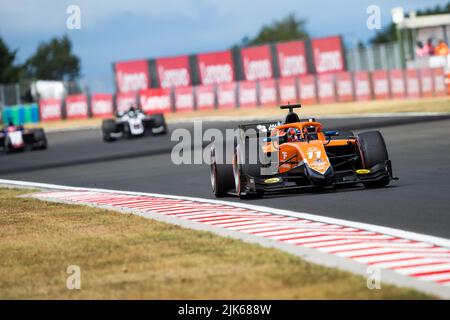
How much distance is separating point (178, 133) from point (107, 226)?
23.8m

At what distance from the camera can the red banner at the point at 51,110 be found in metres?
55.6

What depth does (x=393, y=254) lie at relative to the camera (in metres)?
8.75

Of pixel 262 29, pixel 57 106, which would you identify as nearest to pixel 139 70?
pixel 57 106

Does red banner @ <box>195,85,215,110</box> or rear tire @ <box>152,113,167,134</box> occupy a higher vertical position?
red banner @ <box>195,85,215,110</box>

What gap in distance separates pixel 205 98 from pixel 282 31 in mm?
115627

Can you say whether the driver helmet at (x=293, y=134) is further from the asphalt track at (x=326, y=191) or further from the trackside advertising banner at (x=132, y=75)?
the trackside advertising banner at (x=132, y=75)

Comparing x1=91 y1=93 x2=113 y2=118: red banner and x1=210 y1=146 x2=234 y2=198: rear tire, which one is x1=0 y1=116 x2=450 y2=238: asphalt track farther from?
x1=91 y1=93 x2=113 y2=118: red banner

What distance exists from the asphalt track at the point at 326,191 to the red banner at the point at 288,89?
1138 centimetres

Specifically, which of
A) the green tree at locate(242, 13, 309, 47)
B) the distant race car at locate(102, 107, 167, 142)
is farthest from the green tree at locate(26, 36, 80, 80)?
the distant race car at locate(102, 107, 167, 142)

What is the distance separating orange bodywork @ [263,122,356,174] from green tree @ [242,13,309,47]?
144782mm

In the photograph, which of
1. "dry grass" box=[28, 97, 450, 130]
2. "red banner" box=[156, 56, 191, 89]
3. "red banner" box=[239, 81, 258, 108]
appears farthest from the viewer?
"red banner" box=[156, 56, 191, 89]

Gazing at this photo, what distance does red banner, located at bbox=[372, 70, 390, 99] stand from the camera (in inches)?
1801

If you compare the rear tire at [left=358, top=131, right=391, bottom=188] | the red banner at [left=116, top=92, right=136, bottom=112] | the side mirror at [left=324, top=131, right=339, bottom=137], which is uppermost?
the red banner at [left=116, top=92, right=136, bottom=112]

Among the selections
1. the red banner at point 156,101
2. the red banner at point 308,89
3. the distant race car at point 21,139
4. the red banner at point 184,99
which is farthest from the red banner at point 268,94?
the distant race car at point 21,139
